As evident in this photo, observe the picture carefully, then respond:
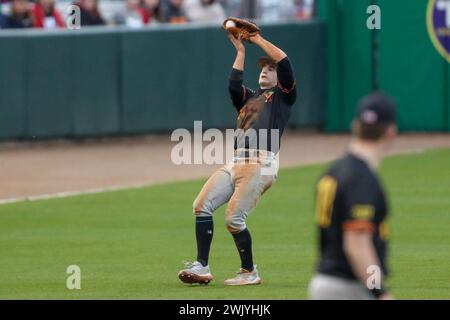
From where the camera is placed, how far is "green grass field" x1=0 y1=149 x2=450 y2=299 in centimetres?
1088

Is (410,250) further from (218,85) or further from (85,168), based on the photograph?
(218,85)

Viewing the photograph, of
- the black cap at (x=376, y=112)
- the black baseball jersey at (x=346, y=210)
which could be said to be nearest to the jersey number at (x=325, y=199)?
the black baseball jersey at (x=346, y=210)

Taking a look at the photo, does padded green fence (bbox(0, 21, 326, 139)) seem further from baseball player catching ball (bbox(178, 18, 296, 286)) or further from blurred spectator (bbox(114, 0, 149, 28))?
baseball player catching ball (bbox(178, 18, 296, 286))

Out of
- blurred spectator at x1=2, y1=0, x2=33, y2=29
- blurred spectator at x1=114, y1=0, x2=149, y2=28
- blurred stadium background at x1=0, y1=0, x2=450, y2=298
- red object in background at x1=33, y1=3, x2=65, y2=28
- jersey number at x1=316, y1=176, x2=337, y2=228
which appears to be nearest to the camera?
jersey number at x1=316, y1=176, x2=337, y2=228

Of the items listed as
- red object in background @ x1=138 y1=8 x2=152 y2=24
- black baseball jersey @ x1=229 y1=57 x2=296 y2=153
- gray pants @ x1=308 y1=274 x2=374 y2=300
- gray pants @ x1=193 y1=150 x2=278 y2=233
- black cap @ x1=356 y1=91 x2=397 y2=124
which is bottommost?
gray pants @ x1=193 y1=150 x2=278 y2=233

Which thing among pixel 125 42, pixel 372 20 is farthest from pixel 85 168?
pixel 372 20

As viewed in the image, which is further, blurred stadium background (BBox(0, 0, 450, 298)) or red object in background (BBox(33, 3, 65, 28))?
red object in background (BBox(33, 3, 65, 28))

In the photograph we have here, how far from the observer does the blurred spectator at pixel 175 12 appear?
25906 millimetres

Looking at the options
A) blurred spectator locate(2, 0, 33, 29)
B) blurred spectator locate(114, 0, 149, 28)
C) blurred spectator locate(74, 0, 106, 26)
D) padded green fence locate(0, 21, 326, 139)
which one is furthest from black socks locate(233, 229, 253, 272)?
blurred spectator locate(114, 0, 149, 28)

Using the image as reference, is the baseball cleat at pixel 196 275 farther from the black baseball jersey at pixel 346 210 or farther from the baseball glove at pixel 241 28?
the black baseball jersey at pixel 346 210

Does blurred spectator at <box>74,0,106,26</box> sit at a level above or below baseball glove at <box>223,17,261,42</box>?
below

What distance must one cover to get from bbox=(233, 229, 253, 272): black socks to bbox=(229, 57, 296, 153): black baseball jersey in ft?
2.36

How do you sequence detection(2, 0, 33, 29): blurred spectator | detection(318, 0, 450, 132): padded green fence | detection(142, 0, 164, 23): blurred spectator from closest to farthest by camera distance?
detection(2, 0, 33, 29): blurred spectator → detection(142, 0, 164, 23): blurred spectator → detection(318, 0, 450, 132): padded green fence

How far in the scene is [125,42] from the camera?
24141 millimetres
